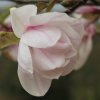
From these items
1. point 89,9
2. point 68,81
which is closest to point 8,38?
point 89,9

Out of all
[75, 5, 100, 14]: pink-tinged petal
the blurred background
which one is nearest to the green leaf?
[75, 5, 100, 14]: pink-tinged petal

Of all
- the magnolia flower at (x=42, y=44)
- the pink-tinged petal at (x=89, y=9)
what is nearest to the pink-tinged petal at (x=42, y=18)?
the magnolia flower at (x=42, y=44)

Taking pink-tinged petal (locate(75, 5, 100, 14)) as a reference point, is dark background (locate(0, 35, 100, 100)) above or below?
below

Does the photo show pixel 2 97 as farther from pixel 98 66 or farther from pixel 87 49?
pixel 87 49

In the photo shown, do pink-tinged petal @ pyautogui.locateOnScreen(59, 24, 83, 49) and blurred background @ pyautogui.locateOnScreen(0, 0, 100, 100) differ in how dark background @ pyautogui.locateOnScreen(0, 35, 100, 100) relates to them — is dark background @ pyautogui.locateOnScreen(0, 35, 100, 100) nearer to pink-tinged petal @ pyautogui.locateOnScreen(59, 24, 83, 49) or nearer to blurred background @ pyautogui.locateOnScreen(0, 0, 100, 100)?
blurred background @ pyautogui.locateOnScreen(0, 0, 100, 100)

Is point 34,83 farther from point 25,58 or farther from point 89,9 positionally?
point 89,9

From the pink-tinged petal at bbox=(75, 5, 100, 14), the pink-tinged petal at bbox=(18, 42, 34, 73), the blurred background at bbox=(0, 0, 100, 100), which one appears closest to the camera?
the pink-tinged petal at bbox=(18, 42, 34, 73)

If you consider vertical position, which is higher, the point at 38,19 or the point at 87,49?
the point at 38,19

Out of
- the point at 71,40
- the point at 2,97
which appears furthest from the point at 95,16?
the point at 2,97

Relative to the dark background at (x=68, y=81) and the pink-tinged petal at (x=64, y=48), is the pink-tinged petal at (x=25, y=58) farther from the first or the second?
the dark background at (x=68, y=81)
